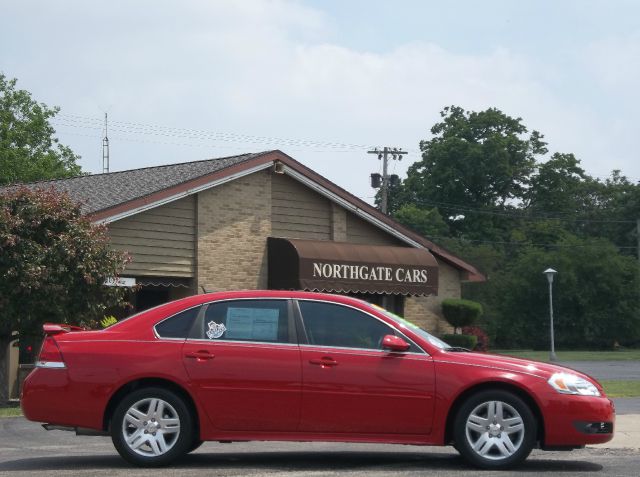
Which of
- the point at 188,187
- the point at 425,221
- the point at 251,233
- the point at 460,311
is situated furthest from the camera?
the point at 425,221

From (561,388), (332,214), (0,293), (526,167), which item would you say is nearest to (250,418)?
(561,388)

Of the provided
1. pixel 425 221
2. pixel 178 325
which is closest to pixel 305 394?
pixel 178 325

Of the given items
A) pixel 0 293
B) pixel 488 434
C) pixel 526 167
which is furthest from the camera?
pixel 526 167

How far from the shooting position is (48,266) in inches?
795

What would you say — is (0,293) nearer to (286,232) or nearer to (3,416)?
(3,416)

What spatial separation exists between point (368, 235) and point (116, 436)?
2053 centimetres

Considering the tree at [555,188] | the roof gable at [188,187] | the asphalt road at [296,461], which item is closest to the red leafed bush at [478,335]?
the roof gable at [188,187]

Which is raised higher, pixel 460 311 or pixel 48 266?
pixel 48 266

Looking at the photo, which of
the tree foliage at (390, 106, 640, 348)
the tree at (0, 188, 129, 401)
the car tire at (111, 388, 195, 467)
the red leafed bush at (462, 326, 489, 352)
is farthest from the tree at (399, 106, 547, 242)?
the car tire at (111, 388, 195, 467)

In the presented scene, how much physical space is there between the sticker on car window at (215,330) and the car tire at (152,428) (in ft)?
2.02

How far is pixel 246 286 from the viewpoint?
27.8 metres

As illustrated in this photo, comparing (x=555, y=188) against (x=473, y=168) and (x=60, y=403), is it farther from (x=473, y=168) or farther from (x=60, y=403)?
(x=60, y=403)

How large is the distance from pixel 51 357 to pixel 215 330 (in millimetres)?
1437

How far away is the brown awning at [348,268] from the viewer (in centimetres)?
2739
